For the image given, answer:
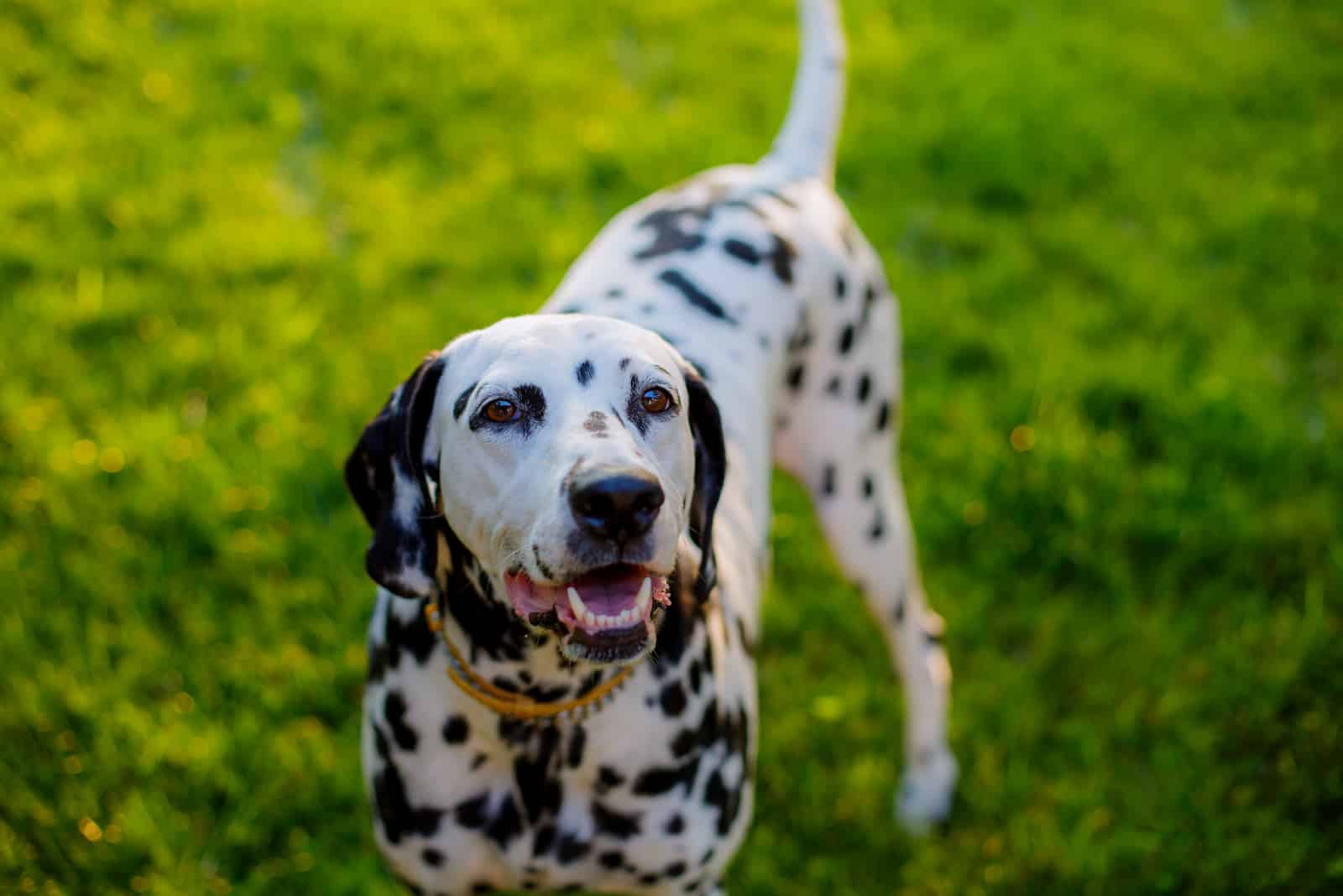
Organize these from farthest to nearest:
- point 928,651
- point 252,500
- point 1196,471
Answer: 1. point 1196,471
2. point 252,500
3. point 928,651

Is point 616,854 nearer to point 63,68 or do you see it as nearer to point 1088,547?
point 1088,547

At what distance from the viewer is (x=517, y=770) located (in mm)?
2152

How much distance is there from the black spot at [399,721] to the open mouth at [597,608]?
0.49 m

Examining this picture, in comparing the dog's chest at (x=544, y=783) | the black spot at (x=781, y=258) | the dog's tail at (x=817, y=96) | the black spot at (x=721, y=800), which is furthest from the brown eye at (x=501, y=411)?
the dog's tail at (x=817, y=96)

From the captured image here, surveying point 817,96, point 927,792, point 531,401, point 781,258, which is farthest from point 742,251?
point 927,792

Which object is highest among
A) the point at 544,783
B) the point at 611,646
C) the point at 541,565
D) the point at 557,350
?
the point at 557,350

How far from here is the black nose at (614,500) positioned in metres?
1.67

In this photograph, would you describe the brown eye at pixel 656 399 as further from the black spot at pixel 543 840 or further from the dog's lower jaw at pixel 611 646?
the black spot at pixel 543 840

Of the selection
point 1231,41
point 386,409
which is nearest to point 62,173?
point 386,409

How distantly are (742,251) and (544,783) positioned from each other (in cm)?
139

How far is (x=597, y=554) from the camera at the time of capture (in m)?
1.71

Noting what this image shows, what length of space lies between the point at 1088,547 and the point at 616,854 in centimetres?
229

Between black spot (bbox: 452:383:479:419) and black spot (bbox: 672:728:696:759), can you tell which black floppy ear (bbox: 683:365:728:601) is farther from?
black spot (bbox: 452:383:479:419)

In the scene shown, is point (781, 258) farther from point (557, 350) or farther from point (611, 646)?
point (611, 646)
